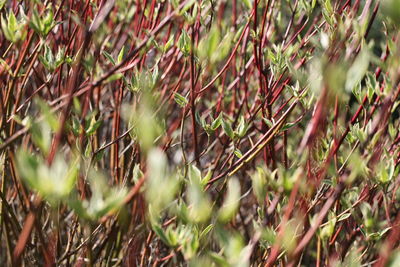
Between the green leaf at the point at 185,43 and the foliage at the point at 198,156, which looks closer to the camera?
the foliage at the point at 198,156

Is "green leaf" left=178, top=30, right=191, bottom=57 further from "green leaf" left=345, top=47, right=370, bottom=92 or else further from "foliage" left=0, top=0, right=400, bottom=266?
"green leaf" left=345, top=47, right=370, bottom=92

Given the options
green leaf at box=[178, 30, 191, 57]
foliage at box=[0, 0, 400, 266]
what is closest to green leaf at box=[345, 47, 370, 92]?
foliage at box=[0, 0, 400, 266]

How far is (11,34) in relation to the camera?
0.97 meters

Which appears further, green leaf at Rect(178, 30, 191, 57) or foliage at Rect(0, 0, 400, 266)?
green leaf at Rect(178, 30, 191, 57)

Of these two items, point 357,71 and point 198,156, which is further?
point 198,156

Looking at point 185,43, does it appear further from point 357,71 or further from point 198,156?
point 357,71

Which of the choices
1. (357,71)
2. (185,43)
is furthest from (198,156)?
(357,71)

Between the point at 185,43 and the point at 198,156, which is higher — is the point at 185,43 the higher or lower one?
the higher one

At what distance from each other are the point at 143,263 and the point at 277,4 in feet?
3.11

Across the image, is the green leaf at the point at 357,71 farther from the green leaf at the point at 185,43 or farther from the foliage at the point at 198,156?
the green leaf at the point at 185,43

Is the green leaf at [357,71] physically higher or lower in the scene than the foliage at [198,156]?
higher

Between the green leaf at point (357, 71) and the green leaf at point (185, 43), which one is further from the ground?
the green leaf at point (357, 71)

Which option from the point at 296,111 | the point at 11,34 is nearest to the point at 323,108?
the point at 11,34

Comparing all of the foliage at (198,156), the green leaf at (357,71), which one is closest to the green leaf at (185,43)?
the foliage at (198,156)
